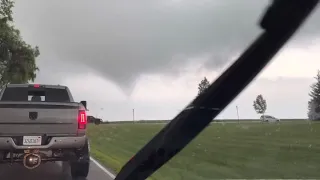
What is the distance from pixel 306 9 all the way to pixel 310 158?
1415cm

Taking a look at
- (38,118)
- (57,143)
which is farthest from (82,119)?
(38,118)

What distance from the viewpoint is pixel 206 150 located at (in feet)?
44.1

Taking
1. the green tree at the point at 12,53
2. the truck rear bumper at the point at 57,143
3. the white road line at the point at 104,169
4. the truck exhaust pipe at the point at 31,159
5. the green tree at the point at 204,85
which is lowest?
the white road line at the point at 104,169

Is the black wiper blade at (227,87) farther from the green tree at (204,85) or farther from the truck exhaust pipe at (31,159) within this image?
the truck exhaust pipe at (31,159)

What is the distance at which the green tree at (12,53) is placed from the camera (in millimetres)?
28578

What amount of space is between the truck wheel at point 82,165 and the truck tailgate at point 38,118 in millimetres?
539

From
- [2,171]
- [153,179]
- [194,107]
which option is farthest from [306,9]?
[2,171]

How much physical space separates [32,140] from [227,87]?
5.95 m

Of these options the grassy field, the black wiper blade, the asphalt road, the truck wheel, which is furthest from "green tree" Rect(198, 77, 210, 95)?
the asphalt road

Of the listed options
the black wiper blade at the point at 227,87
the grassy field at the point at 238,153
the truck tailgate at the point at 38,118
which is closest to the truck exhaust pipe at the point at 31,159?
the truck tailgate at the point at 38,118

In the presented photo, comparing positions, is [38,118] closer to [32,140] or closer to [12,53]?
[32,140]

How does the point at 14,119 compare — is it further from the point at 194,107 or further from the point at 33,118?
Result: the point at 194,107

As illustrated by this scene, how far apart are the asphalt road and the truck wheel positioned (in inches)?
12.2

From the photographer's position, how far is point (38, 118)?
852 centimetres
